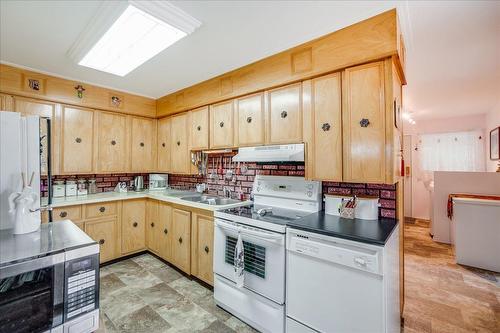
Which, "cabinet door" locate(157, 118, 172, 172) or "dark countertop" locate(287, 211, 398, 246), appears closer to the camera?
"dark countertop" locate(287, 211, 398, 246)

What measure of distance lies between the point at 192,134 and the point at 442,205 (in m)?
4.58

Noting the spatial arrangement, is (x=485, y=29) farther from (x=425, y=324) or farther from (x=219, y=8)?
(x=425, y=324)

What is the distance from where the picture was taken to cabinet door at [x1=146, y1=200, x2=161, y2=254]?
3.38 metres

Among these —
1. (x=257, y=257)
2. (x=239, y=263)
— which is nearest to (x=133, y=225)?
(x=239, y=263)

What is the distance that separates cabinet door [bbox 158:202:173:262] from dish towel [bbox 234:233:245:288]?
141 cm

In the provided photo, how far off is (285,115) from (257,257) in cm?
133

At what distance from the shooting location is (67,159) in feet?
10.1

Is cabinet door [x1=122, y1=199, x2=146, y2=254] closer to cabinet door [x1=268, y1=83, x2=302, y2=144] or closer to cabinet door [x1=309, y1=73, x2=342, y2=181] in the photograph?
cabinet door [x1=268, y1=83, x2=302, y2=144]

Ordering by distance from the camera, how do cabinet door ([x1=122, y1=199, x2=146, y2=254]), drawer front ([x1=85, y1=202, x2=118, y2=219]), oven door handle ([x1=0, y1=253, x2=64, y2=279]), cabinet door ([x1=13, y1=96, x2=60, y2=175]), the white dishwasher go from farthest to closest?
cabinet door ([x1=122, y1=199, x2=146, y2=254]), drawer front ([x1=85, y1=202, x2=118, y2=219]), cabinet door ([x1=13, y1=96, x2=60, y2=175]), the white dishwasher, oven door handle ([x1=0, y1=253, x2=64, y2=279])

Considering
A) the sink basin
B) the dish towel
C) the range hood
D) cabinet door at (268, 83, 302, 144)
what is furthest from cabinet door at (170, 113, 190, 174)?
the dish towel

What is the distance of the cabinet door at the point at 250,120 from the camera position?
97.5 inches

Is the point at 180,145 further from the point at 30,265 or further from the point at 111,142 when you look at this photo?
the point at 30,265

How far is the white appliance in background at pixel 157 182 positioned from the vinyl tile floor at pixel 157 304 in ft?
4.21

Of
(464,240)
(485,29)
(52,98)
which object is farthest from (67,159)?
(464,240)
